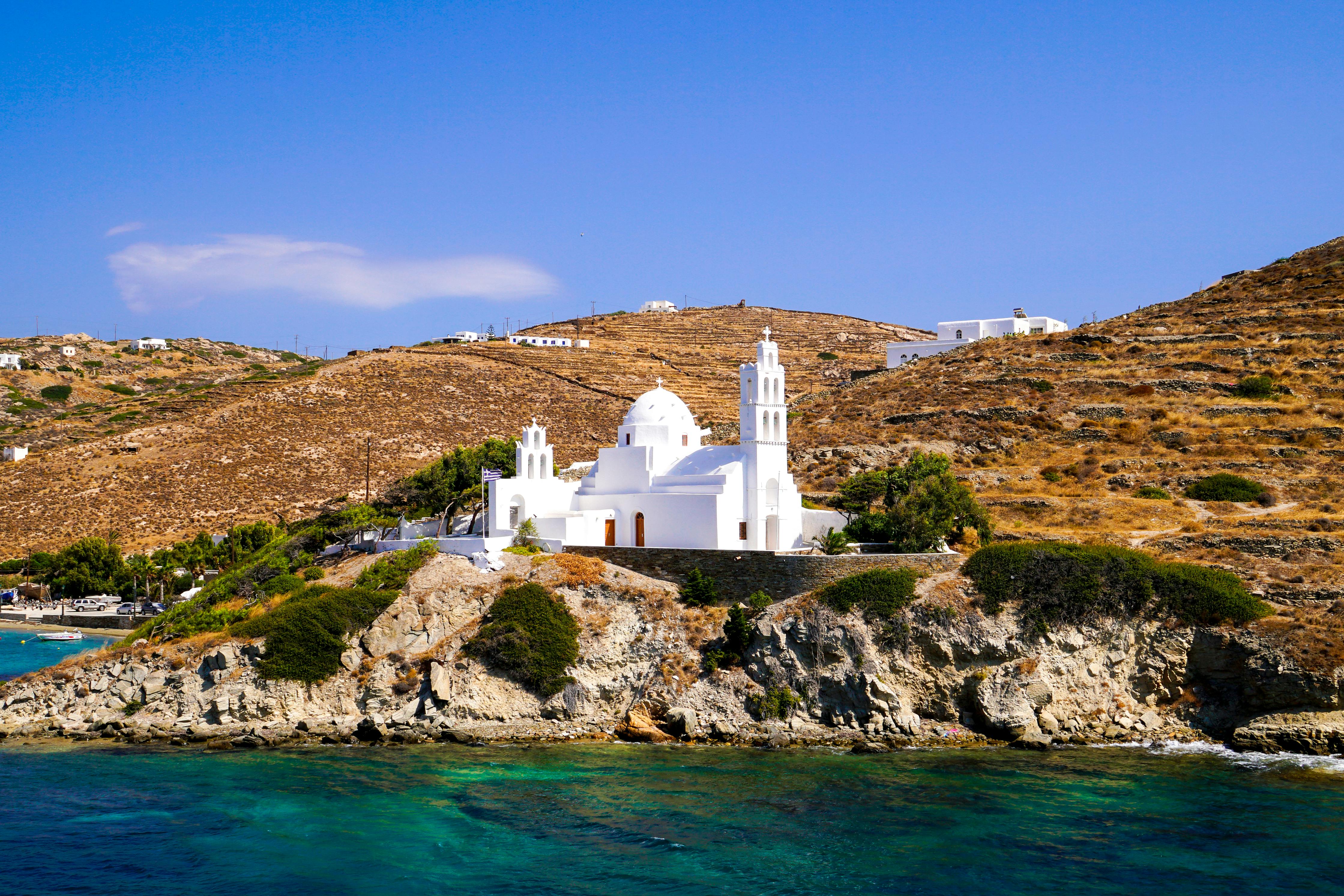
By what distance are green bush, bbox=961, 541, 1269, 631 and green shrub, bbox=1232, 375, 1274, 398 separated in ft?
89.9

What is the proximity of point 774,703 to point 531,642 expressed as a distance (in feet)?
29.8

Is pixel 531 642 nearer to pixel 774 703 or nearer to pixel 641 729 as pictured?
pixel 641 729

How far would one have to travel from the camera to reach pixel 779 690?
38969mm

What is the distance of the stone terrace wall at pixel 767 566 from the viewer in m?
41.5

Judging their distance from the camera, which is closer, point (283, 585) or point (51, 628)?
point (283, 585)

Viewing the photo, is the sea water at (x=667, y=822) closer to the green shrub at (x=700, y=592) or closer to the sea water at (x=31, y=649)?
the green shrub at (x=700, y=592)

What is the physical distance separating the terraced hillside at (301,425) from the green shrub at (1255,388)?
31.4 meters

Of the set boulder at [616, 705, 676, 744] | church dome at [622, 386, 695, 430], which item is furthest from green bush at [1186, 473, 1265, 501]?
boulder at [616, 705, 676, 744]

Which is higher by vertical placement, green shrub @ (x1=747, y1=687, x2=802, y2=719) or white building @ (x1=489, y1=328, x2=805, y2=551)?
white building @ (x1=489, y1=328, x2=805, y2=551)

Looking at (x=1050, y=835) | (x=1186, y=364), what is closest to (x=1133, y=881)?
(x=1050, y=835)

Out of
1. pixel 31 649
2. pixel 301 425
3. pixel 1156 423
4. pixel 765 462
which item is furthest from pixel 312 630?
pixel 1156 423

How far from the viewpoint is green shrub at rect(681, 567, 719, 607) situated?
4256cm

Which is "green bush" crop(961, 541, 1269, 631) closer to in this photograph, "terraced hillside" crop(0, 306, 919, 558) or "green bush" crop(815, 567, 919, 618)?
"green bush" crop(815, 567, 919, 618)

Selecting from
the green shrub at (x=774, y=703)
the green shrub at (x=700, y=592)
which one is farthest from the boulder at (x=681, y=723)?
the green shrub at (x=700, y=592)
